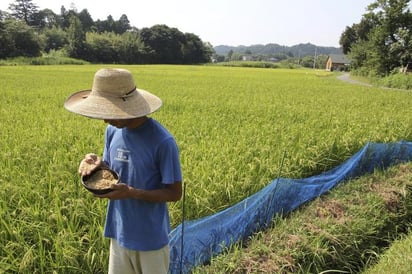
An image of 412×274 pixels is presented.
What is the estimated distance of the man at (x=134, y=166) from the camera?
1.54m

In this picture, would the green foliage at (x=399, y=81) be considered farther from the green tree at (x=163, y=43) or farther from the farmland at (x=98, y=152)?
the green tree at (x=163, y=43)

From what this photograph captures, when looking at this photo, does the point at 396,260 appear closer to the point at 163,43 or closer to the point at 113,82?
the point at 113,82

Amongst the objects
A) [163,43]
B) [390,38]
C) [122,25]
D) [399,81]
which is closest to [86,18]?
[122,25]

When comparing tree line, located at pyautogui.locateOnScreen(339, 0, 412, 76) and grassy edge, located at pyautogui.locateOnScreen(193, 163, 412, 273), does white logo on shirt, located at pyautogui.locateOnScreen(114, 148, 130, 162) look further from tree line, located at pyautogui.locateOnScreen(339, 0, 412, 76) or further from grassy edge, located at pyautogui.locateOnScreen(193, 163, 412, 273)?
tree line, located at pyautogui.locateOnScreen(339, 0, 412, 76)

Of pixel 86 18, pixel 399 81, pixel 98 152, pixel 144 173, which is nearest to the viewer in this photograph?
pixel 144 173

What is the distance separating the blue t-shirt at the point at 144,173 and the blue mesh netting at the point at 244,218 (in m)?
0.55

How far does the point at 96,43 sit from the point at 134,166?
2119 inches

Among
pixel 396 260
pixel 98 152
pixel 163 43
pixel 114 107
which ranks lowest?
pixel 396 260

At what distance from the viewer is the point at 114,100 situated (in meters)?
1.54

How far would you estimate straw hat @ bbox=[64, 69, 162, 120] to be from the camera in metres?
1.50

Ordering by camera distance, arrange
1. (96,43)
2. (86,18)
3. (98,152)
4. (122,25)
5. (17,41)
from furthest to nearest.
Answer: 1. (122,25)
2. (86,18)
3. (96,43)
4. (17,41)
5. (98,152)

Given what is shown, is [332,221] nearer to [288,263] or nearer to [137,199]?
[288,263]

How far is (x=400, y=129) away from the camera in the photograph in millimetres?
6086

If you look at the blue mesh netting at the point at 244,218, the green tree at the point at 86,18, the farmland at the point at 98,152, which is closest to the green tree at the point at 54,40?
the green tree at the point at 86,18
